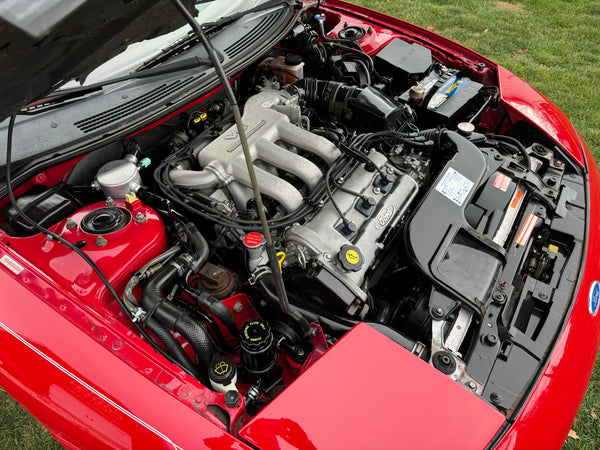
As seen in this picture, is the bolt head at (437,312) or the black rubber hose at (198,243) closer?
the bolt head at (437,312)

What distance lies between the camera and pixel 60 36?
3.48 feet

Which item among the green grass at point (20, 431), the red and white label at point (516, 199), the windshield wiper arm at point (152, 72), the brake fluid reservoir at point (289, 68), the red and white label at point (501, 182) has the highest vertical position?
the windshield wiper arm at point (152, 72)

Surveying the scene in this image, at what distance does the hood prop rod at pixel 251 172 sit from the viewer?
97 cm

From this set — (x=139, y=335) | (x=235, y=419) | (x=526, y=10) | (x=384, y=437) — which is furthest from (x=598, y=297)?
(x=526, y=10)

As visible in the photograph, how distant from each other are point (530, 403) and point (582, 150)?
1555mm

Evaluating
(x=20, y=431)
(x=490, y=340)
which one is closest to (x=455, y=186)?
(x=490, y=340)

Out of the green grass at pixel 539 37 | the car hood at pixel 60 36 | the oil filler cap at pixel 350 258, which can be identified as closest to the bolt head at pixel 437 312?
the oil filler cap at pixel 350 258

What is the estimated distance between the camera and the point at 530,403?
1476mm

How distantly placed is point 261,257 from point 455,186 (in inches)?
35.2

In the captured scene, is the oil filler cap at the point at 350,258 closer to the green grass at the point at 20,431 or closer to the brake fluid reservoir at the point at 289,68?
the brake fluid reservoir at the point at 289,68

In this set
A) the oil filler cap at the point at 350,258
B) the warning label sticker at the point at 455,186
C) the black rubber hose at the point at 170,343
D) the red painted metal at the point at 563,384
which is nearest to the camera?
the red painted metal at the point at 563,384

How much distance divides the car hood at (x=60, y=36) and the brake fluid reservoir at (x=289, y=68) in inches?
49.7

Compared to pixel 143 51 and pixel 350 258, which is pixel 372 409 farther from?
pixel 143 51

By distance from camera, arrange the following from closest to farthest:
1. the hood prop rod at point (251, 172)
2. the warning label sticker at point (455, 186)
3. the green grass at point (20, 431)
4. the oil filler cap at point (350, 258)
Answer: the hood prop rod at point (251, 172)
the oil filler cap at point (350, 258)
the warning label sticker at point (455, 186)
the green grass at point (20, 431)
